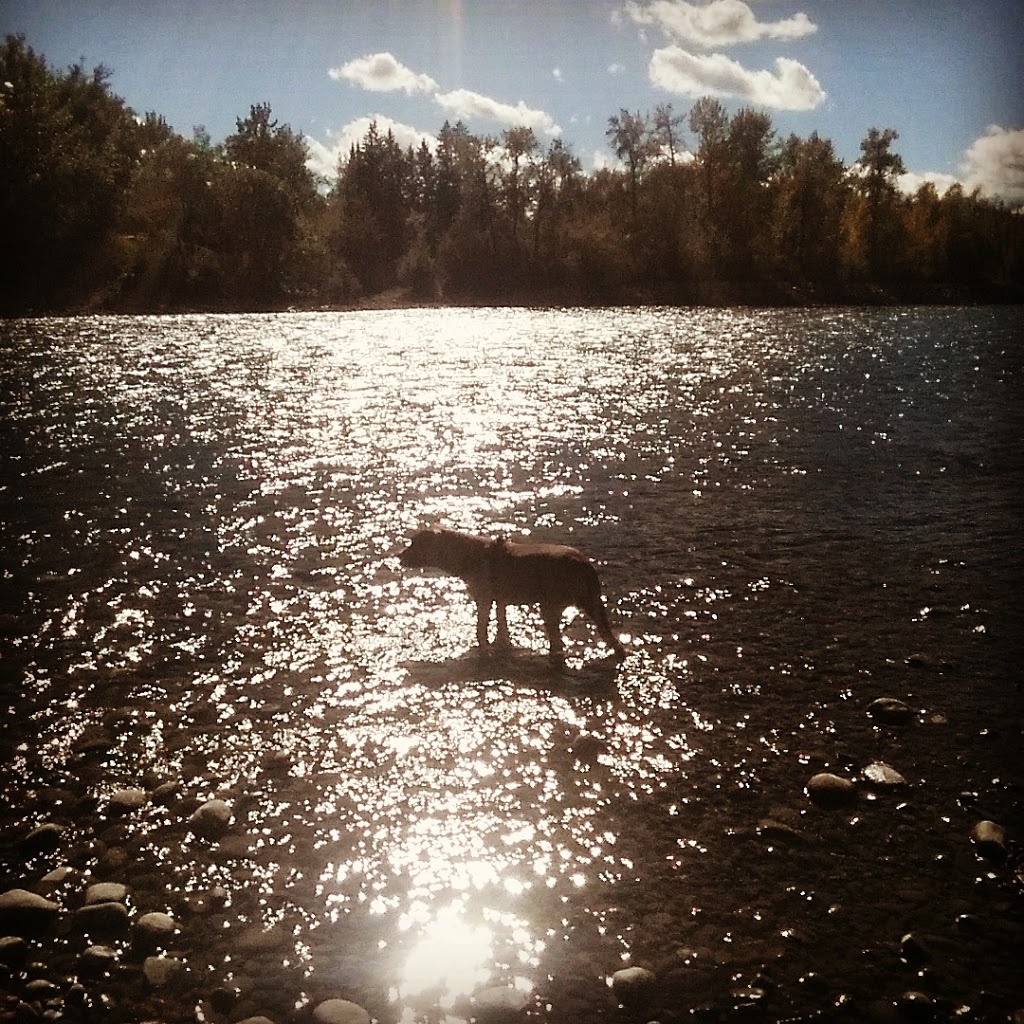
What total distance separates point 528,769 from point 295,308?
7100 cm

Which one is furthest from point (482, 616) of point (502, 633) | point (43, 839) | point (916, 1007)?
point (916, 1007)

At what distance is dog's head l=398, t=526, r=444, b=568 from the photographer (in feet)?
26.1

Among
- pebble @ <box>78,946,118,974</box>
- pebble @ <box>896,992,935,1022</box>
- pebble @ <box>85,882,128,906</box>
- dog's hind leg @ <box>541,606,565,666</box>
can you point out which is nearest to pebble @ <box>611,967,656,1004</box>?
pebble @ <box>896,992,935,1022</box>

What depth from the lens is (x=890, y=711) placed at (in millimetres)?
6500

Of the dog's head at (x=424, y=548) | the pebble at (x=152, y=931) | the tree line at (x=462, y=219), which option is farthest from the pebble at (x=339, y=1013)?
the tree line at (x=462, y=219)

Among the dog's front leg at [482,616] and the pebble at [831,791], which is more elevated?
the dog's front leg at [482,616]

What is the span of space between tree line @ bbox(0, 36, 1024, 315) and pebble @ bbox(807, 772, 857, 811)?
6821 cm

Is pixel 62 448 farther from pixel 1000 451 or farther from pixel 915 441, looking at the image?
pixel 1000 451

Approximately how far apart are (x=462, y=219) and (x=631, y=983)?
305ft

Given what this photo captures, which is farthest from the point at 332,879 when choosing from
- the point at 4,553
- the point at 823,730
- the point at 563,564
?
the point at 4,553

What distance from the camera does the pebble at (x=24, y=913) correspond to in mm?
4285

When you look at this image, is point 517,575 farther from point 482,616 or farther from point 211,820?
point 211,820

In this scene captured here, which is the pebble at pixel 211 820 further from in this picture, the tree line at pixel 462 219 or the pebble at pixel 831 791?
the tree line at pixel 462 219

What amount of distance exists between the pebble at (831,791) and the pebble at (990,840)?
74 centimetres
